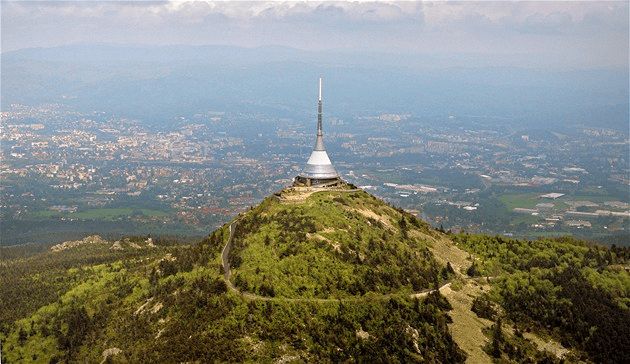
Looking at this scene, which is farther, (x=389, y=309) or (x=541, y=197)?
(x=541, y=197)

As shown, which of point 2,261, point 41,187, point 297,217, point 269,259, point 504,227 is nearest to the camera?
point 269,259

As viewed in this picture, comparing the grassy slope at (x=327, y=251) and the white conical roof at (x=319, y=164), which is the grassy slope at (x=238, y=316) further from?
the white conical roof at (x=319, y=164)

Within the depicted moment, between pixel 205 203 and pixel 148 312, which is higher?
pixel 148 312

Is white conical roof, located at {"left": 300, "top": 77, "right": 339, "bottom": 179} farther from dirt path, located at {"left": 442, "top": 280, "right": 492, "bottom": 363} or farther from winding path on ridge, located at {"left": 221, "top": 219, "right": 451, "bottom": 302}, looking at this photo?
dirt path, located at {"left": 442, "top": 280, "right": 492, "bottom": 363}

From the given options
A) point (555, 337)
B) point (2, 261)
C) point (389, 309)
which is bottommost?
point (2, 261)

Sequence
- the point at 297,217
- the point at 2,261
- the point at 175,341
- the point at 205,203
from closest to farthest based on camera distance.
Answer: the point at 175,341
the point at 297,217
the point at 2,261
the point at 205,203

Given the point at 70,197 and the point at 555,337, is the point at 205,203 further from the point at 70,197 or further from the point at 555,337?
the point at 555,337

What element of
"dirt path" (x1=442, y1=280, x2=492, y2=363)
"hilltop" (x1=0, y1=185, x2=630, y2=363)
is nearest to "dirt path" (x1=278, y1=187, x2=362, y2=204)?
"hilltop" (x1=0, y1=185, x2=630, y2=363)

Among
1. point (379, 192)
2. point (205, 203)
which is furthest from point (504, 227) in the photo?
point (205, 203)

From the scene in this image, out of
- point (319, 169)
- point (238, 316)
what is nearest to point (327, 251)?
point (238, 316)
